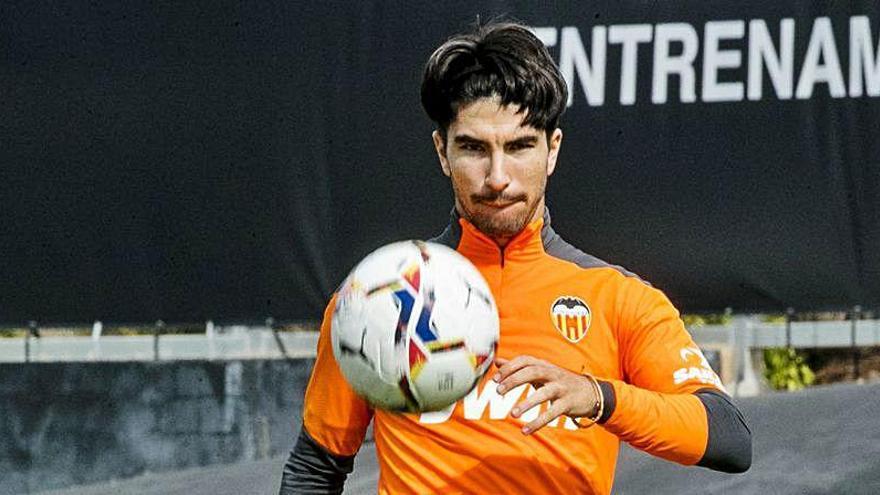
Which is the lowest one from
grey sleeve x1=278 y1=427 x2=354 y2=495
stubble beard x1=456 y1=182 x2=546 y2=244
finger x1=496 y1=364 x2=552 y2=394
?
grey sleeve x1=278 y1=427 x2=354 y2=495

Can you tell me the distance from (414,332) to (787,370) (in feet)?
24.2

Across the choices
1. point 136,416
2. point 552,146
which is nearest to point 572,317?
point 552,146

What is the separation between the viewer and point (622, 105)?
754 cm

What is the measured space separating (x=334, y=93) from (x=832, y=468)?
3121 mm

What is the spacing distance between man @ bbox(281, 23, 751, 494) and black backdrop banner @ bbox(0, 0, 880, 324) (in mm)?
3703

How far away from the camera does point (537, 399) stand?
115 inches

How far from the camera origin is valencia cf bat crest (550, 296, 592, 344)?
362cm

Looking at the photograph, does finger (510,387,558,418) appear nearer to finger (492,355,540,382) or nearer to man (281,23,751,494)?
finger (492,355,540,382)

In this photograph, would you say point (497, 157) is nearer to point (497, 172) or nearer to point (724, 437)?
point (497, 172)

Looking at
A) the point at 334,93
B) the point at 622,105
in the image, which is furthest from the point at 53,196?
the point at 622,105

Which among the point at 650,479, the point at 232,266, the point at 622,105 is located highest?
the point at 622,105

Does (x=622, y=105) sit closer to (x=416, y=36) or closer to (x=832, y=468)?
(x=416, y=36)

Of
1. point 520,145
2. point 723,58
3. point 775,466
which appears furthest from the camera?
point 723,58

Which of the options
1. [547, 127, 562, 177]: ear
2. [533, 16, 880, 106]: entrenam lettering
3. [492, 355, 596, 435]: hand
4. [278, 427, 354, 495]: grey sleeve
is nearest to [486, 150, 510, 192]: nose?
[547, 127, 562, 177]: ear
